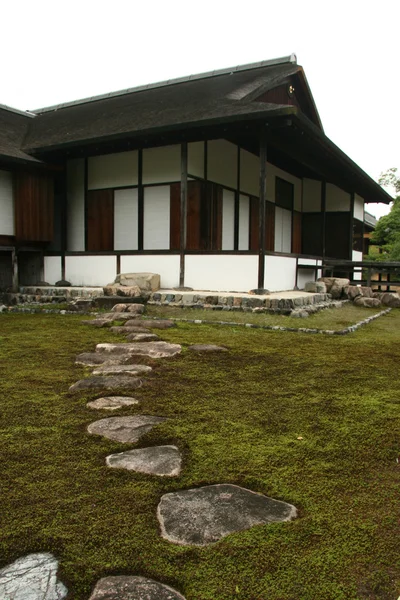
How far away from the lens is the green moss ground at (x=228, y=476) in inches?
52.7

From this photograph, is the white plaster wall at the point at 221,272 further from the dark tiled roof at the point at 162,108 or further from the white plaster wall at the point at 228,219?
the dark tiled roof at the point at 162,108

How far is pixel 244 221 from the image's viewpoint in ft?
41.1

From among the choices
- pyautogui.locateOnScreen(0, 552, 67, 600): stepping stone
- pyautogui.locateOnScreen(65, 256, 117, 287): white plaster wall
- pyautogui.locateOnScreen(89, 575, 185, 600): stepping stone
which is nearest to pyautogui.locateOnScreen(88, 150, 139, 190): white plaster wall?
pyautogui.locateOnScreen(65, 256, 117, 287): white plaster wall

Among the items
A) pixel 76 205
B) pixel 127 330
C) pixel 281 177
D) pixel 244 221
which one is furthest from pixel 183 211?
pixel 281 177

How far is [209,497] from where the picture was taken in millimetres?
1729

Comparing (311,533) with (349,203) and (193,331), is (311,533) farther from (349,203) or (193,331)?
(349,203)

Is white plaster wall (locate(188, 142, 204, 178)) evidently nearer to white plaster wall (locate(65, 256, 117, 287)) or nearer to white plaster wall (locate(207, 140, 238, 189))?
white plaster wall (locate(207, 140, 238, 189))

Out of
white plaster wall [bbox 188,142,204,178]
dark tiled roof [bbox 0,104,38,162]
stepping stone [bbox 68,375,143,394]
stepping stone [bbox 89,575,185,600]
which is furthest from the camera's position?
white plaster wall [bbox 188,142,204,178]

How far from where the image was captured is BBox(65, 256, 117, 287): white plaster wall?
1112 centimetres

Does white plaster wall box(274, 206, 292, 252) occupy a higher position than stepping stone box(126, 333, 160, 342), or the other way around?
white plaster wall box(274, 206, 292, 252)

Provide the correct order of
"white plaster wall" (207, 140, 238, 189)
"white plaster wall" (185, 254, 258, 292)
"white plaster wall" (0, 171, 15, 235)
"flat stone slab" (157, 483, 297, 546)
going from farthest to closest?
1. "white plaster wall" (207, 140, 238, 189)
2. "white plaster wall" (0, 171, 15, 235)
3. "white plaster wall" (185, 254, 258, 292)
4. "flat stone slab" (157, 483, 297, 546)

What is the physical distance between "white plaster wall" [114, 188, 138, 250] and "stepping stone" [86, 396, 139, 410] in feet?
28.3

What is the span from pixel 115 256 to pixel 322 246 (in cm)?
683

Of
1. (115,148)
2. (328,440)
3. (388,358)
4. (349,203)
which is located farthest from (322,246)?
(328,440)
